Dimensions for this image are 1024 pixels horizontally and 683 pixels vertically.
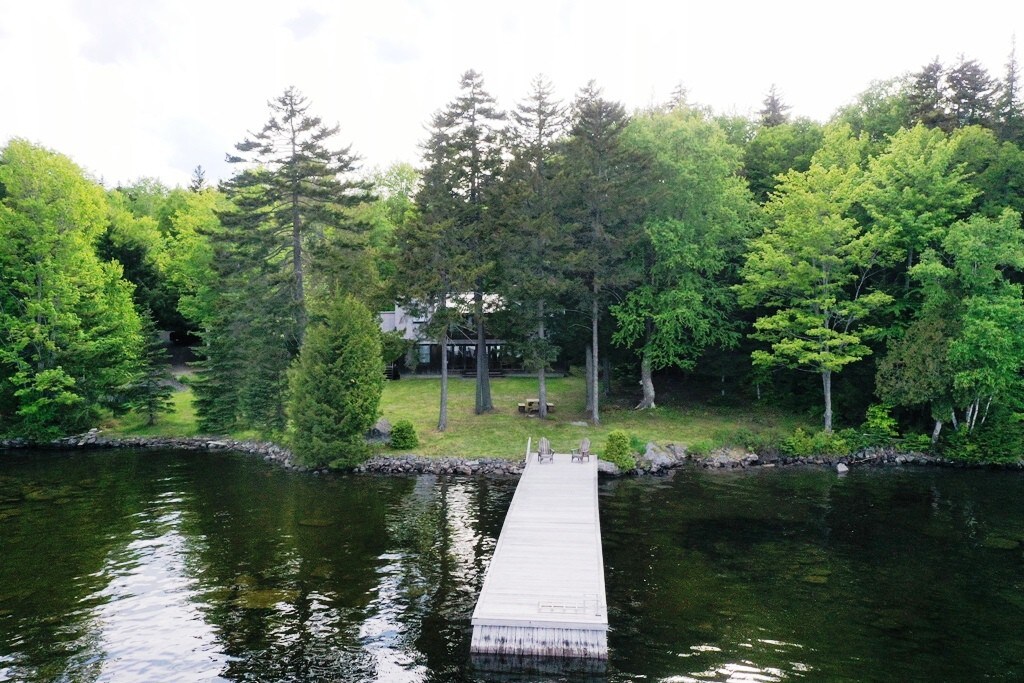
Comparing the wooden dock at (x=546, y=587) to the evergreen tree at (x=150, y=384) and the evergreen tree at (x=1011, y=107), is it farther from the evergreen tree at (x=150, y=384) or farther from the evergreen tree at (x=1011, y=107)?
the evergreen tree at (x=1011, y=107)

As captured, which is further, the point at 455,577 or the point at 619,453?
the point at 619,453

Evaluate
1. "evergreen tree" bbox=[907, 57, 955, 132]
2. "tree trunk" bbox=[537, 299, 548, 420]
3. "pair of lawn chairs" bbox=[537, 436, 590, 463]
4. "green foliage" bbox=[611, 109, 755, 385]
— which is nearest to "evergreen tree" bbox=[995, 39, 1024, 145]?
"evergreen tree" bbox=[907, 57, 955, 132]

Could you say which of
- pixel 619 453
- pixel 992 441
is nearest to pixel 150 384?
pixel 619 453

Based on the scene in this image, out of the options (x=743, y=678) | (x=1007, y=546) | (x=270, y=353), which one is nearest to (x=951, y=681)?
(x=743, y=678)

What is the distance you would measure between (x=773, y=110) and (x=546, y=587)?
58298mm

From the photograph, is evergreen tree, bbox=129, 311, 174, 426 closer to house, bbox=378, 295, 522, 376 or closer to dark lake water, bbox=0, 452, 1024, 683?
dark lake water, bbox=0, 452, 1024, 683

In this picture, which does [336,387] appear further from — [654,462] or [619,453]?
[654,462]

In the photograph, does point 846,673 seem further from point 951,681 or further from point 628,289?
point 628,289

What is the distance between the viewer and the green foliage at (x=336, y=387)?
29.2 metres

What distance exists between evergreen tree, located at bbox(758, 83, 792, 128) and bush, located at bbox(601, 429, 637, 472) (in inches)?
1661

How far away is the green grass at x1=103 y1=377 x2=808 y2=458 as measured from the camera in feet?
107

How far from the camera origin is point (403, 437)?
32125mm

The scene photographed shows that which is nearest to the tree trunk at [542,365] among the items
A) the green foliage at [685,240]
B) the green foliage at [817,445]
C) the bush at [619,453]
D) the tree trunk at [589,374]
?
the tree trunk at [589,374]

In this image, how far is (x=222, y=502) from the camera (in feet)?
83.3
